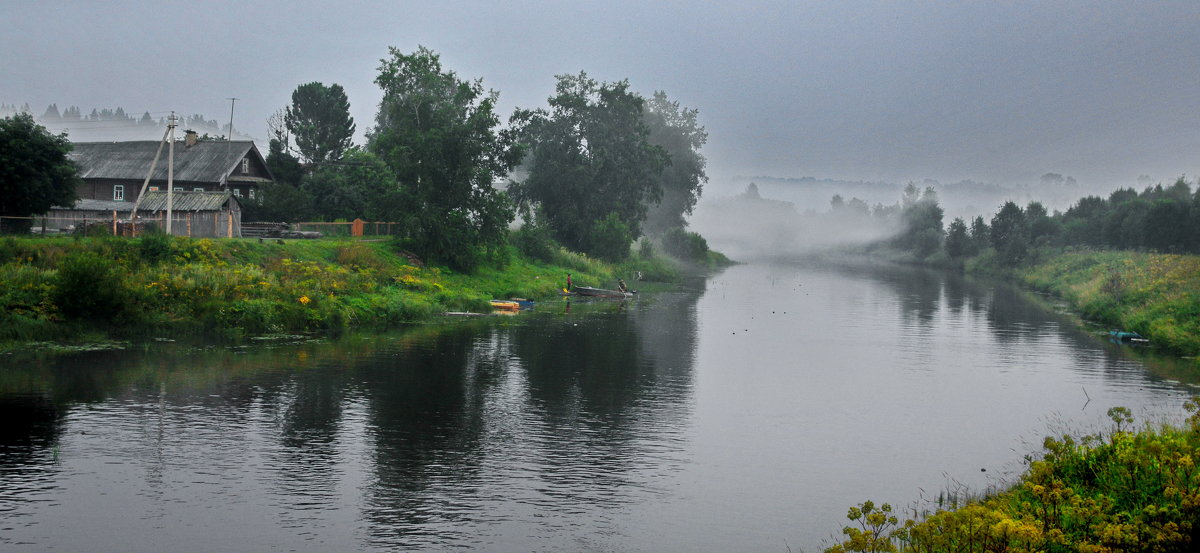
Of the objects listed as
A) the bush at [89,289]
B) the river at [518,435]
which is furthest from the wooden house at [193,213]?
the river at [518,435]

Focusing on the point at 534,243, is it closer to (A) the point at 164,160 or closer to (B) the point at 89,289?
(A) the point at 164,160

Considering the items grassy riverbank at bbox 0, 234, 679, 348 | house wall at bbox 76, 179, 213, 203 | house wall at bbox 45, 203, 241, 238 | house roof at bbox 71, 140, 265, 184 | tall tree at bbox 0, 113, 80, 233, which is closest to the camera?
grassy riverbank at bbox 0, 234, 679, 348

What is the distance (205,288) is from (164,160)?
44.7m

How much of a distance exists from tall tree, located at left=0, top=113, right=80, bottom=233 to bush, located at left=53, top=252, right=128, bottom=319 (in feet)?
54.0

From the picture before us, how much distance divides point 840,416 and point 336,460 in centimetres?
1662

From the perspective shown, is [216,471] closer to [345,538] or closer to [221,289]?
[345,538]

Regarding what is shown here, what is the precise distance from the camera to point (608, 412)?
98.9 feet

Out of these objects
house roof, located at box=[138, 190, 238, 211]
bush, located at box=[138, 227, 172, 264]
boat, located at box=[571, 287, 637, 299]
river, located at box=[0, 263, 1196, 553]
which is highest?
house roof, located at box=[138, 190, 238, 211]

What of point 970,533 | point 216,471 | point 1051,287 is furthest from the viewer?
point 1051,287

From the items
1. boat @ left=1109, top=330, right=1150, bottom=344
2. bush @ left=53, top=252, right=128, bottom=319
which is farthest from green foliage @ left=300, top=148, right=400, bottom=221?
boat @ left=1109, top=330, right=1150, bottom=344

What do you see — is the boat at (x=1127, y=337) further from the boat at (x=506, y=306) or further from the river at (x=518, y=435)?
the boat at (x=506, y=306)

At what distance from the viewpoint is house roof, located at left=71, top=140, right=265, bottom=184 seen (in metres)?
81.3

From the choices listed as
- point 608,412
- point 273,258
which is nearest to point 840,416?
point 608,412

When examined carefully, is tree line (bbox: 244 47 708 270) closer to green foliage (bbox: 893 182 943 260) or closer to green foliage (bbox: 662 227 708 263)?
green foliage (bbox: 662 227 708 263)
